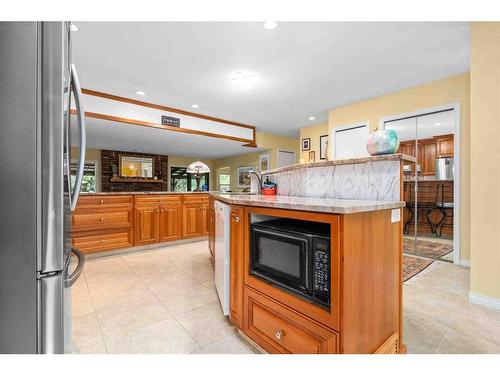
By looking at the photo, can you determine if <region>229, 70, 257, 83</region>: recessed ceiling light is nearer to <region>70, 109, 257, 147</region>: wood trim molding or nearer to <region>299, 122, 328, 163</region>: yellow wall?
<region>70, 109, 257, 147</region>: wood trim molding

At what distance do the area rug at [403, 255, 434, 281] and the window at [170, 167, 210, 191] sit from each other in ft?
22.4

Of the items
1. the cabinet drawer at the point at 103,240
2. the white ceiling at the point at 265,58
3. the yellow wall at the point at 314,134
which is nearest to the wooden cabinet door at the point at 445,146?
the white ceiling at the point at 265,58

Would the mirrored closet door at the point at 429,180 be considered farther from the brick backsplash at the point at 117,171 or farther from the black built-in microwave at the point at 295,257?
the brick backsplash at the point at 117,171

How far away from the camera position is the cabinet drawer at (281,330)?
1.04 metres

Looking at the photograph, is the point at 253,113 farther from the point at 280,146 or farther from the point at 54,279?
the point at 54,279

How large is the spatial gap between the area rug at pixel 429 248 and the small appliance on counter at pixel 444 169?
1185 millimetres

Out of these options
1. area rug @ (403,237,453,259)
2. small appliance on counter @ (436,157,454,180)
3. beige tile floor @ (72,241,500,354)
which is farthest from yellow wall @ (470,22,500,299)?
small appliance on counter @ (436,157,454,180)

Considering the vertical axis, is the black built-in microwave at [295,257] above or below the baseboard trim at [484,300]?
above

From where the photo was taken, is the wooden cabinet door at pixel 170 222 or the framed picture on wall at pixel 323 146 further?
the framed picture on wall at pixel 323 146

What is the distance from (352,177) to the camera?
1.54m

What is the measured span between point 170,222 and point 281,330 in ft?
10.2

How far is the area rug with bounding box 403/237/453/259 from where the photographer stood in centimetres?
349

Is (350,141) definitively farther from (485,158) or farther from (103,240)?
(103,240)
